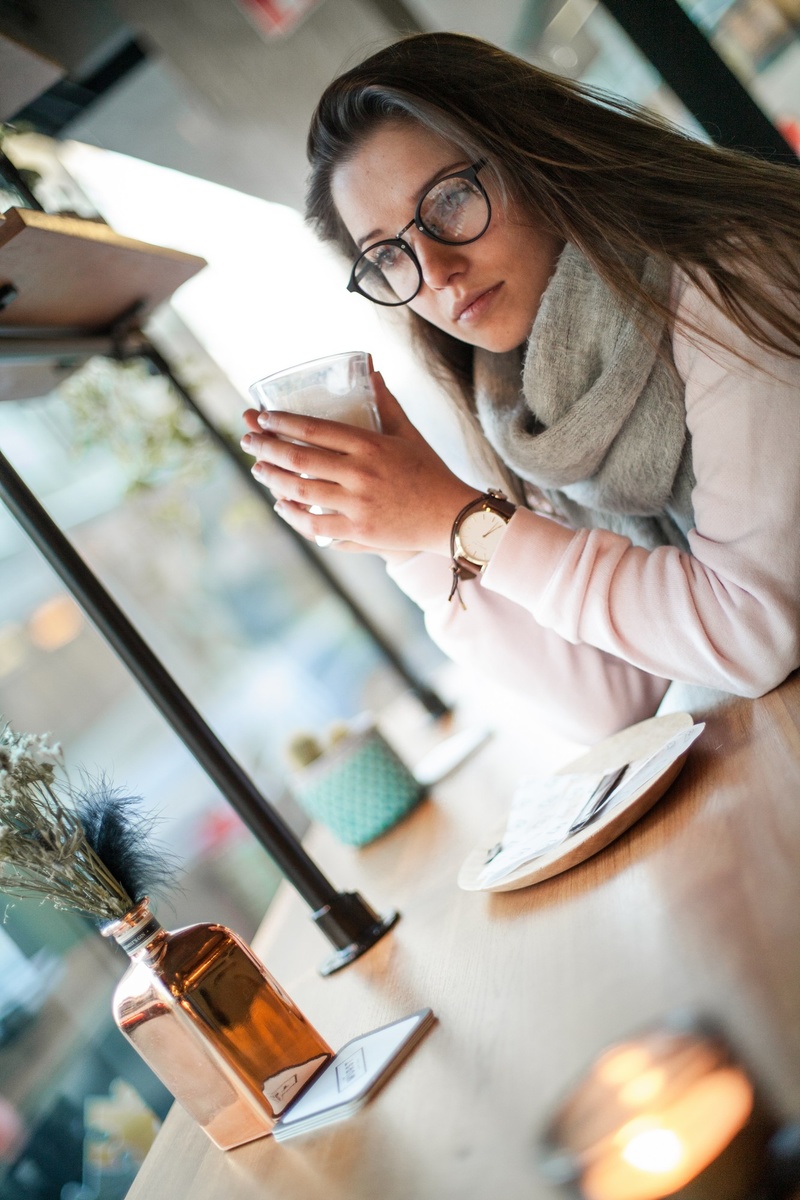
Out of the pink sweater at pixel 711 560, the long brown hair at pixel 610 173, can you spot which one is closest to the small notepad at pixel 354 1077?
the pink sweater at pixel 711 560

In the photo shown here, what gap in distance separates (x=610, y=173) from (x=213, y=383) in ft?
6.66

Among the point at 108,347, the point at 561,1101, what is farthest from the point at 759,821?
the point at 108,347

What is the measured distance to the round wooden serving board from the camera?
2.64ft

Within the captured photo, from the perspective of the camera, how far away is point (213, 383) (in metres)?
2.86

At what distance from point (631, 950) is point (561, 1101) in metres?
0.13

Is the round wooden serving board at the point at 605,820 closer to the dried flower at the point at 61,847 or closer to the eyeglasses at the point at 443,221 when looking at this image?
the dried flower at the point at 61,847

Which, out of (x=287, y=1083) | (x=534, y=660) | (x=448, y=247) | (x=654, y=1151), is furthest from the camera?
(x=534, y=660)

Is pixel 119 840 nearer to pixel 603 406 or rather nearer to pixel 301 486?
pixel 301 486

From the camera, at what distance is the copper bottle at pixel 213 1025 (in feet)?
2.42

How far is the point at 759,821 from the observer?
0.67m

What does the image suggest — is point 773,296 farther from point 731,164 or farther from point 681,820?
point 681,820

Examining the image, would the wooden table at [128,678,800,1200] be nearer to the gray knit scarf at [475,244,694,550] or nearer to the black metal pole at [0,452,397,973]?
the black metal pole at [0,452,397,973]

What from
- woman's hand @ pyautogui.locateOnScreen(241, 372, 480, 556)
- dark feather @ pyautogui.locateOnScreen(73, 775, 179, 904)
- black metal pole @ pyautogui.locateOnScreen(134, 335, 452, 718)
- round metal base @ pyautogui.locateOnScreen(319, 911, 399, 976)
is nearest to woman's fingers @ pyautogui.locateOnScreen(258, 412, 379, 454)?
woman's hand @ pyautogui.locateOnScreen(241, 372, 480, 556)

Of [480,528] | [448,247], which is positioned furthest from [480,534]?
[448,247]
